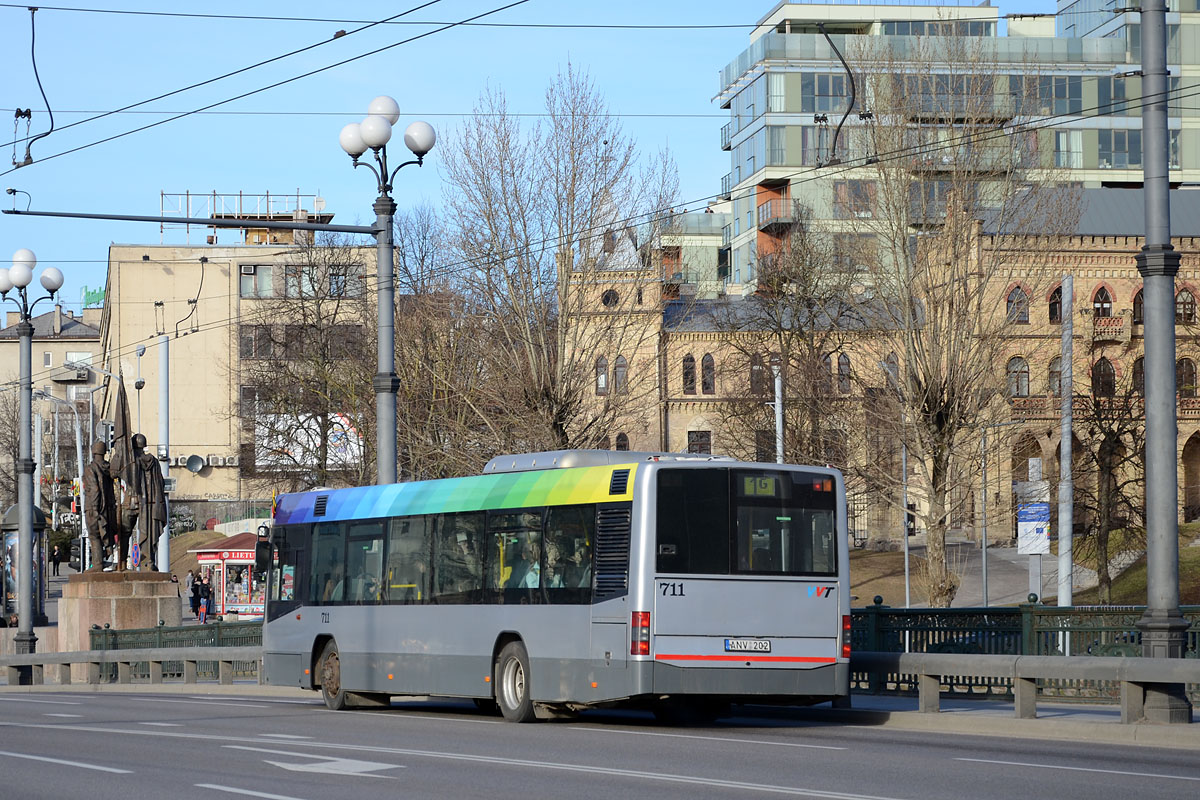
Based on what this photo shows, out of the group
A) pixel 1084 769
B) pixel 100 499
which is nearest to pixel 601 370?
pixel 100 499

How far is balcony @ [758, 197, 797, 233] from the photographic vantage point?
93562 mm

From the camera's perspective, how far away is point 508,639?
1881cm

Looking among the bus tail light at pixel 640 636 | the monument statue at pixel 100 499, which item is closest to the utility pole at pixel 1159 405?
the bus tail light at pixel 640 636

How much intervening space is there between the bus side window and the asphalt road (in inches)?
64.9

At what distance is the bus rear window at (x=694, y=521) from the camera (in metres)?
17.1

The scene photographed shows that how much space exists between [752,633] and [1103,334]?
6137 centimetres

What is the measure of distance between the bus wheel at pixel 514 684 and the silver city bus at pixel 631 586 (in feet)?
0.06

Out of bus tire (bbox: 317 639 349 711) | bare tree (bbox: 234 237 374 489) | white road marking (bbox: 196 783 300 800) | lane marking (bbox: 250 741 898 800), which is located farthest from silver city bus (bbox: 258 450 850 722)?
bare tree (bbox: 234 237 374 489)

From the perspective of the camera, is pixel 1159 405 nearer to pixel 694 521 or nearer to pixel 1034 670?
pixel 1034 670

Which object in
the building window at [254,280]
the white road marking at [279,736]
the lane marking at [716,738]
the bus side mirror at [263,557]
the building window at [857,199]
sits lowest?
the white road marking at [279,736]

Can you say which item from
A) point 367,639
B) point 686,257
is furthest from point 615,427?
point 686,257

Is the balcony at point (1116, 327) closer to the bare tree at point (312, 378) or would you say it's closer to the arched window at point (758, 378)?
the arched window at point (758, 378)

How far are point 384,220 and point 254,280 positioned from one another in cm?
7298

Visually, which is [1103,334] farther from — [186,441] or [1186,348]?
[186,441]
